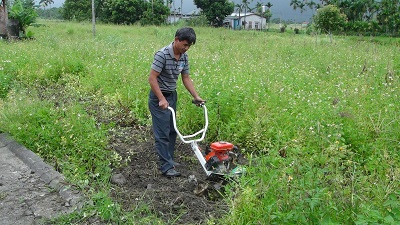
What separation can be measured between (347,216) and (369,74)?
6009mm

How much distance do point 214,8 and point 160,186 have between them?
49.8 meters

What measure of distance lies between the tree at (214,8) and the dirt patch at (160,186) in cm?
4791

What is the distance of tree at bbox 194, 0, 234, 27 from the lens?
52.1m

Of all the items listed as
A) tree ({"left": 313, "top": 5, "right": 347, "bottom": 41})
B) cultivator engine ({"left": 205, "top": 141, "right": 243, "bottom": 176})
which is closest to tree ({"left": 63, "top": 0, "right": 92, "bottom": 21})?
tree ({"left": 313, "top": 5, "right": 347, "bottom": 41})

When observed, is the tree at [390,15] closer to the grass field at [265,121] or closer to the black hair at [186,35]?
the grass field at [265,121]

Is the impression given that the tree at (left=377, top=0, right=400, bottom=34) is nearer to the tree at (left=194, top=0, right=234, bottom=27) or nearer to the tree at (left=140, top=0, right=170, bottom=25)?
the tree at (left=194, top=0, right=234, bottom=27)

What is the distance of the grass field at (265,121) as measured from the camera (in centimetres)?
335

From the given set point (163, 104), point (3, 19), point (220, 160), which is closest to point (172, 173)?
point (220, 160)

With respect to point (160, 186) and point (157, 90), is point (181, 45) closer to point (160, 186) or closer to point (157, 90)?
point (157, 90)

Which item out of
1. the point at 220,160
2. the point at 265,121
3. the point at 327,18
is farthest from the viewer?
the point at 327,18

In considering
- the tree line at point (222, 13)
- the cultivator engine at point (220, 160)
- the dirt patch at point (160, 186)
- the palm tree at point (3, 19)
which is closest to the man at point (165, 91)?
the dirt patch at point (160, 186)

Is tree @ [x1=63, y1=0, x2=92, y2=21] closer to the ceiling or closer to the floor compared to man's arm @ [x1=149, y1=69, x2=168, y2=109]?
closer to the ceiling

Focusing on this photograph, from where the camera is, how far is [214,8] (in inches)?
2061

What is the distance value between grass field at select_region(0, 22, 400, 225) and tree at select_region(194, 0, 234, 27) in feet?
139
